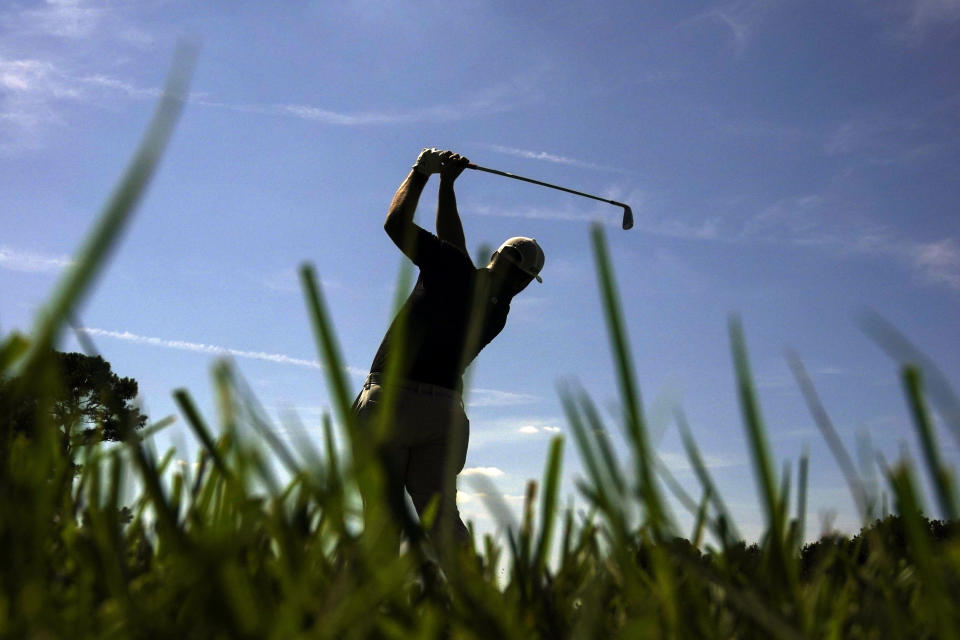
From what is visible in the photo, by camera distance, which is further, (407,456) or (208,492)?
(407,456)

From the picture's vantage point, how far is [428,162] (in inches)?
260

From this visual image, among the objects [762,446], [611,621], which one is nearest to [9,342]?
[762,446]

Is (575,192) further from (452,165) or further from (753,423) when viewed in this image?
(753,423)

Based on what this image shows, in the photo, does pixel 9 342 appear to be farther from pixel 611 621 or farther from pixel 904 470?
pixel 611 621

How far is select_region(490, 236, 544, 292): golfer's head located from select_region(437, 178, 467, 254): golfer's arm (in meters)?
0.54

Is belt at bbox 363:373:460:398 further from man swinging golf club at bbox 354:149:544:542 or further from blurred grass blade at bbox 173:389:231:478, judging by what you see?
blurred grass blade at bbox 173:389:231:478

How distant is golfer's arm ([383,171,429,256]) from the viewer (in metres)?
6.14

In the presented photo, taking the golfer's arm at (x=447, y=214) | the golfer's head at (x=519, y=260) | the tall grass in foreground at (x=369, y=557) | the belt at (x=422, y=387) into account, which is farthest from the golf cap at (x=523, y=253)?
the tall grass in foreground at (x=369, y=557)

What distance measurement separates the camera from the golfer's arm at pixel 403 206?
6.14m

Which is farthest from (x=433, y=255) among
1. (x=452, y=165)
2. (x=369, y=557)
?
(x=369, y=557)

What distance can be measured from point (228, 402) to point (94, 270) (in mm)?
193

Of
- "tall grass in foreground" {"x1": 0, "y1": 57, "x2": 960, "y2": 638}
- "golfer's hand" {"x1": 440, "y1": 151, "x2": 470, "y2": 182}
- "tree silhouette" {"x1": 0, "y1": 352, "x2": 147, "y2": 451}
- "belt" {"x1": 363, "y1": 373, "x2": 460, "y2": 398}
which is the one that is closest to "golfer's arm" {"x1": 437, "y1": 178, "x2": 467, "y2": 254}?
"golfer's hand" {"x1": 440, "y1": 151, "x2": 470, "y2": 182}

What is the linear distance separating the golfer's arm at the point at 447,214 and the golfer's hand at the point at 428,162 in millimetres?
592

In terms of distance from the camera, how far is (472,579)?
901 millimetres
